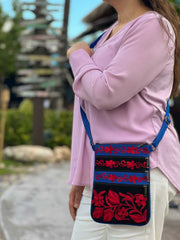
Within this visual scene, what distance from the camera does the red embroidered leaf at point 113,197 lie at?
4.83ft

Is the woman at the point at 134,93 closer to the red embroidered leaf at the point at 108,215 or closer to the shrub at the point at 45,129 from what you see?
the red embroidered leaf at the point at 108,215

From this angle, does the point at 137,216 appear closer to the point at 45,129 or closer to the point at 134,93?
the point at 134,93

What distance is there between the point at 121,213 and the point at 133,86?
0.45 m

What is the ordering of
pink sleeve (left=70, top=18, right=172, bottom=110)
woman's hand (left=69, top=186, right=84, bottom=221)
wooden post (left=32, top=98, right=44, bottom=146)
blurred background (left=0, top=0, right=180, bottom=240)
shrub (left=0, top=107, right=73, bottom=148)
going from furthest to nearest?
shrub (left=0, top=107, right=73, bottom=148)
wooden post (left=32, top=98, right=44, bottom=146)
blurred background (left=0, top=0, right=180, bottom=240)
woman's hand (left=69, top=186, right=84, bottom=221)
pink sleeve (left=70, top=18, right=172, bottom=110)

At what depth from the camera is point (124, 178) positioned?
1.48 meters

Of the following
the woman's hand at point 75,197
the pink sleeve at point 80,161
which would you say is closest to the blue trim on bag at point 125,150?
the pink sleeve at point 80,161

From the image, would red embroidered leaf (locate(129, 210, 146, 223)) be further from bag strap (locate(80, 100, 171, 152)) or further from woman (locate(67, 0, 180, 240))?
bag strap (locate(80, 100, 171, 152))

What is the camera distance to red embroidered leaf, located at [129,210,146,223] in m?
1.44

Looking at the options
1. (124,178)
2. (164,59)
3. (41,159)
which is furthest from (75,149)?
(41,159)

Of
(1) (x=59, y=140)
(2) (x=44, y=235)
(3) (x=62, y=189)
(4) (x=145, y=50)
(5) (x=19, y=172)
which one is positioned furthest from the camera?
(1) (x=59, y=140)

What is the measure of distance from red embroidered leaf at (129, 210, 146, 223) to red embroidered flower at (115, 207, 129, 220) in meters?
0.02

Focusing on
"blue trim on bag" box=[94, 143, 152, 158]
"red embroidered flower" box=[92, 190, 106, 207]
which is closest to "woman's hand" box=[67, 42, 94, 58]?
"blue trim on bag" box=[94, 143, 152, 158]

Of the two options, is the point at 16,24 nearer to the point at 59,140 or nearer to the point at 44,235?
the point at 59,140

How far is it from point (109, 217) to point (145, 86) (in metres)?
0.49
